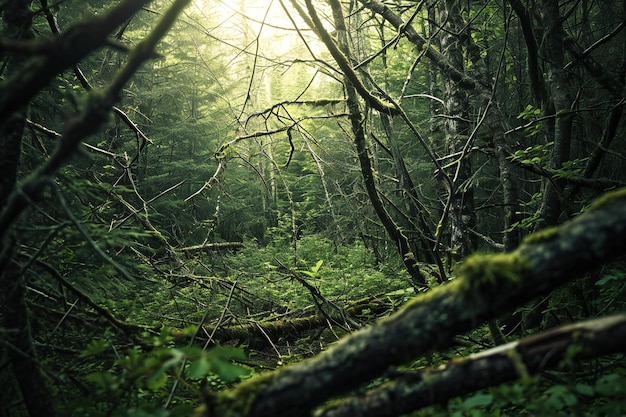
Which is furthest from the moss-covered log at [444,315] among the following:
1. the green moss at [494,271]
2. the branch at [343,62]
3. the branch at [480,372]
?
the branch at [343,62]

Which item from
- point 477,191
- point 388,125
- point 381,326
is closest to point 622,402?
point 381,326

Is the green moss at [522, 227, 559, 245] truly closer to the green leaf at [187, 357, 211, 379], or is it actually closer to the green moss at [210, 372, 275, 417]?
the green moss at [210, 372, 275, 417]

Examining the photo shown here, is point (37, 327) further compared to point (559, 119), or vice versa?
point (559, 119)

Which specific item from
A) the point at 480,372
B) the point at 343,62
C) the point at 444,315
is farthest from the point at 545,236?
the point at 343,62

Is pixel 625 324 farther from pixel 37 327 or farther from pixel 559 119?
pixel 37 327

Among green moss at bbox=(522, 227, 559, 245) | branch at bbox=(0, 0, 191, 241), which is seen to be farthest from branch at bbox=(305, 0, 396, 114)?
green moss at bbox=(522, 227, 559, 245)

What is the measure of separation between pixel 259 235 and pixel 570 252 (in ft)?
53.5

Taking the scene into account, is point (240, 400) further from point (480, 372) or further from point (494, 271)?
point (494, 271)

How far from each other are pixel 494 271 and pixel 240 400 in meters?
1.23

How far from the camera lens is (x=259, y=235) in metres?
17.5

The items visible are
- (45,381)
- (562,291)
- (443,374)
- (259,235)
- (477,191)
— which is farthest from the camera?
(259,235)

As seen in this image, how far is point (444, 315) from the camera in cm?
171

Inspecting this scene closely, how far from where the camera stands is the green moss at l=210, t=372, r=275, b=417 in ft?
5.69

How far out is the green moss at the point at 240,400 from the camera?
1.74 m
